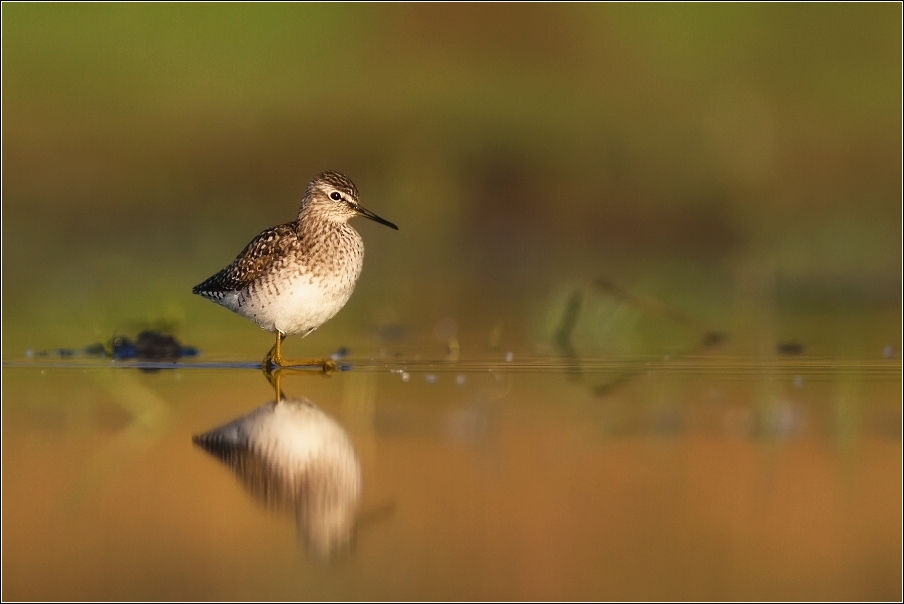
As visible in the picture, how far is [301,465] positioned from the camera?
655 cm

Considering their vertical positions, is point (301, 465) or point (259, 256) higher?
point (259, 256)

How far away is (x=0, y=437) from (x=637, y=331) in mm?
6380

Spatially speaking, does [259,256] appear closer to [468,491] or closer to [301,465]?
[301,465]

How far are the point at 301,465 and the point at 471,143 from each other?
13.1m

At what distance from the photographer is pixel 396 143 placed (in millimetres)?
19141

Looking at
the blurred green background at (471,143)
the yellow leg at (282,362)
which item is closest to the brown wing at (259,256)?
the yellow leg at (282,362)

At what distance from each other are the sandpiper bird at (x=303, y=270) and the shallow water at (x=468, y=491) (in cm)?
107

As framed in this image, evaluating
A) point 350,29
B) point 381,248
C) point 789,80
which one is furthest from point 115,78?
point 789,80

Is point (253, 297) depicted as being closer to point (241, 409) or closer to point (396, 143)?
point (241, 409)

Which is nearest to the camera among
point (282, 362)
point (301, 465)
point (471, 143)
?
point (301, 465)

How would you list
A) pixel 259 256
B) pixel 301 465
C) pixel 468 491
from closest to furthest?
pixel 468 491 < pixel 301 465 < pixel 259 256

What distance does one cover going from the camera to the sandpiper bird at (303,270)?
9938 mm

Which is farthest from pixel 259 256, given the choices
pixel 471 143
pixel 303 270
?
pixel 471 143

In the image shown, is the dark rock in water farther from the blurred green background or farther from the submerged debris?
the blurred green background
